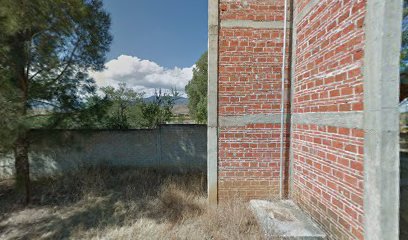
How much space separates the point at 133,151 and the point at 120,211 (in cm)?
269

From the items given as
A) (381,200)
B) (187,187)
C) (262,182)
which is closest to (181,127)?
(187,187)

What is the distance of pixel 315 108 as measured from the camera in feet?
9.45

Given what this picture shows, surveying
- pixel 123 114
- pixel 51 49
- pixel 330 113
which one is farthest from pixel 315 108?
pixel 123 114

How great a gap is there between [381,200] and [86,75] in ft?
20.5

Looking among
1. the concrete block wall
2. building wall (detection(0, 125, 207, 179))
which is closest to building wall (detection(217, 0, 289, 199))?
the concrete block wall

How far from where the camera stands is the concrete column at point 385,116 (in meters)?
1.74

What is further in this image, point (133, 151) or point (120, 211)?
point (133, 151)

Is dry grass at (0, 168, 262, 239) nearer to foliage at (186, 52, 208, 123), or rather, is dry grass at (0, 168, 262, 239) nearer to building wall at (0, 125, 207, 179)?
building wall at (0, 125, 207, 179)

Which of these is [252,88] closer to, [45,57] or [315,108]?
[315,108]

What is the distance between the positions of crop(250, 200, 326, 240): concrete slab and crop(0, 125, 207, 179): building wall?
3.53 m

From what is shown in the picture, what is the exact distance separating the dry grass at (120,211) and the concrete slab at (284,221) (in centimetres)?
19

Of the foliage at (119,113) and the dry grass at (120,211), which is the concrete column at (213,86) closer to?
the dry grass at (120,211)

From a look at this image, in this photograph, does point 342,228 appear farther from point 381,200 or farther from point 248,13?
point 248,13

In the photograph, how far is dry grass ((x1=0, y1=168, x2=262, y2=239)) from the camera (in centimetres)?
319
